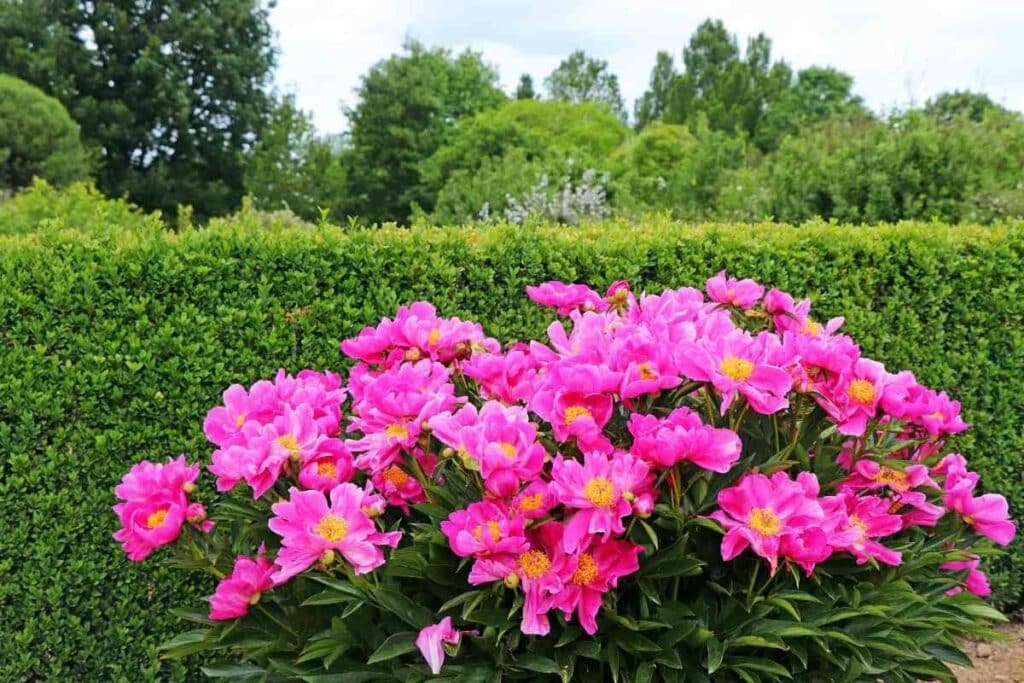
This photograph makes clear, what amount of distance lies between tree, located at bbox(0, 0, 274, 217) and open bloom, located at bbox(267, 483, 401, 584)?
2346cm

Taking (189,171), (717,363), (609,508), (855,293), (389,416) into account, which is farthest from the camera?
(189,171)

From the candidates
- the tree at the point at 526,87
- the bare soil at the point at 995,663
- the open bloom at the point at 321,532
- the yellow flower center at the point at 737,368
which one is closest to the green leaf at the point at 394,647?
the open bloom at the point at 321,532

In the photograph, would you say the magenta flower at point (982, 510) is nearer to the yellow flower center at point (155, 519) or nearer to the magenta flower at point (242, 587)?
the magenta flower at point (242, 587)

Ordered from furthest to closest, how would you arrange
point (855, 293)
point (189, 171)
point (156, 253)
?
point (189, 171) → point (855, 293) → point (156, 253)

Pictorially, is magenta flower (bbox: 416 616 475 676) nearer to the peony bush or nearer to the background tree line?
the peony bush

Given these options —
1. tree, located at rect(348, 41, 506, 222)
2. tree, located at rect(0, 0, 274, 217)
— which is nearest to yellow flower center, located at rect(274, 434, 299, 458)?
tree, located at rect(348, 41, 506, 222)

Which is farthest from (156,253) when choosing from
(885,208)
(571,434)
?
(885,208)

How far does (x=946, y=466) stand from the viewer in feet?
6.67

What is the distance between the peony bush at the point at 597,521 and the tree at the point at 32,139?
18985 millimetres

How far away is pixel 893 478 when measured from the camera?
5.91ft

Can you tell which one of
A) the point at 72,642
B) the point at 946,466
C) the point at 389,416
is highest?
the point at 389,416

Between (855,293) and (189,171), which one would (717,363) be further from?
(189,171)

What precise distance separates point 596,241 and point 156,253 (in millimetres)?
1533

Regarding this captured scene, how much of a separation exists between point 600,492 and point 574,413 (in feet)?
0.51
